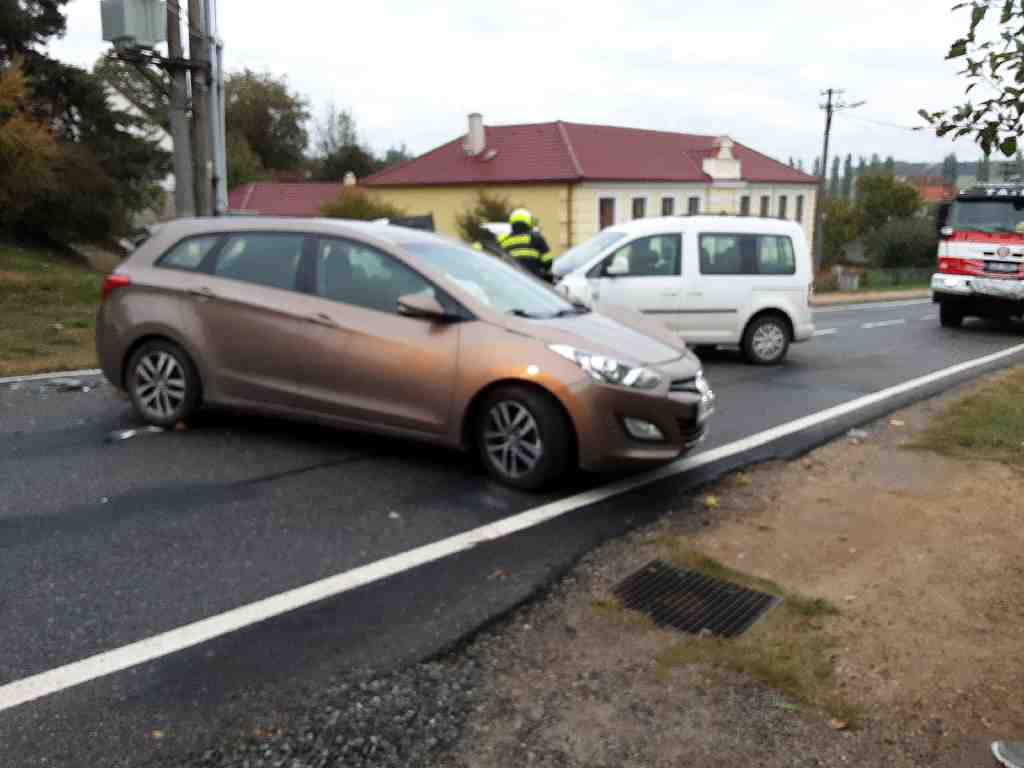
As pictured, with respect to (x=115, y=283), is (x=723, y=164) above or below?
above

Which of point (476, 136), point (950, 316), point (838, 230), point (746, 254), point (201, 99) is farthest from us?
point (838, 230)

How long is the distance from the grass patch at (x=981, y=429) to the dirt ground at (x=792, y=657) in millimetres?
1431

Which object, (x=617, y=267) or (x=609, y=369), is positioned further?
(x=617, y=267)

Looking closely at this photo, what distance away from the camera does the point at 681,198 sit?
5306 centimetres

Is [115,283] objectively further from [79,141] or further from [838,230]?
[838,230]

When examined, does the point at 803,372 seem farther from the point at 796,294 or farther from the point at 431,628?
the point at 431,628

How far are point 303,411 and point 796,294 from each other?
25.0ft

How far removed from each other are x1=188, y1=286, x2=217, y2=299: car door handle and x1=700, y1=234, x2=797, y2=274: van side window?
265 inches

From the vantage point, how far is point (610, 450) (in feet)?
18.4

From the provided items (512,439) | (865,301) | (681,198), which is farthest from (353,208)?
(512,439)

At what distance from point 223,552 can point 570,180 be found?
42370mm

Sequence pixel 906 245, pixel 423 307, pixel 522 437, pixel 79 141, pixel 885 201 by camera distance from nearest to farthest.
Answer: pixel 522 437
pixel 423 307
pixel 79 141
pixel 906 245
pixel 885 201

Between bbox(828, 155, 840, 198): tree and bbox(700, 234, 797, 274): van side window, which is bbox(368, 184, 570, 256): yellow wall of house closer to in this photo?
bbox(700, 234, 797, 274): van side window

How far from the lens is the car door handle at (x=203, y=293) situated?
671cm
